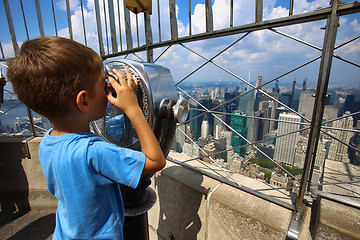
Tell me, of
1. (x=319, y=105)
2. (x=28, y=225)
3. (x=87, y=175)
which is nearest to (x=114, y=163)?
(x=87, y=175)

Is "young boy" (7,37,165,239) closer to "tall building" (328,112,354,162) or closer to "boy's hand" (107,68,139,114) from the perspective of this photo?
"boy's hand" (107,68,139,114)

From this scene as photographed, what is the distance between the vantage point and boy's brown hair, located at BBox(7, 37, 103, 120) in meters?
0.49

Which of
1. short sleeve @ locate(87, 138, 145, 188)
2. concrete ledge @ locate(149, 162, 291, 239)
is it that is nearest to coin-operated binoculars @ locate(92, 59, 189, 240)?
short sleeve @ locate(87, 138, 145, 188)

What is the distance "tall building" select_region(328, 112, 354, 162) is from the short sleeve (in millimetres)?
1383

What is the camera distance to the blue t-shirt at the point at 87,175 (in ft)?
1.81

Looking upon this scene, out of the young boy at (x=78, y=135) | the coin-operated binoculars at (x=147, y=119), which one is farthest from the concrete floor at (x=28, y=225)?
the young boy at (x=78, y=135)

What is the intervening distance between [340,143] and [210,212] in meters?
1.14

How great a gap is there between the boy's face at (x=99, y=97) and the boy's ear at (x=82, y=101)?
0.07 ft

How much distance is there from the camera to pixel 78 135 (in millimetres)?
585

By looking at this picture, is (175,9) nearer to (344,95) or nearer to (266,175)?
(344,95)

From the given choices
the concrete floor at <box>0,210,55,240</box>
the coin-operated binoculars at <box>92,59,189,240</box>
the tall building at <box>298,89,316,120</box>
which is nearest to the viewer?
the coin-operated binoculars at <box>92,59,189,240</box>

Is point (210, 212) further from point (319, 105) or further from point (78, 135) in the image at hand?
point (78, 135)

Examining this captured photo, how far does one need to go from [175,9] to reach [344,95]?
1.30 meters

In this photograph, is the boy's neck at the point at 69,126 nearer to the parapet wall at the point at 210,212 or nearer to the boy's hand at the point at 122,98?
the boy's hand at the point at 122,98
